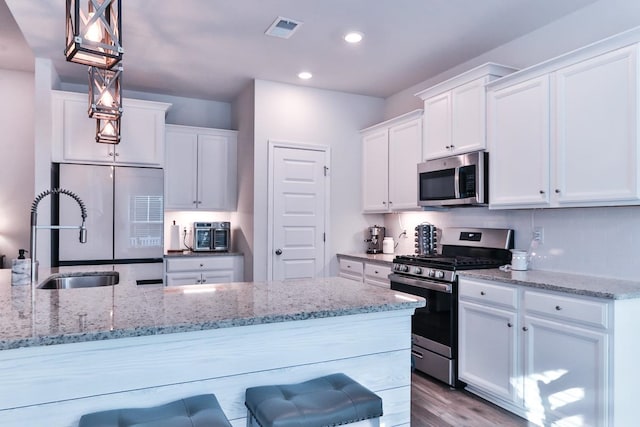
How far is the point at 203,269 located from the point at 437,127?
2780 mm

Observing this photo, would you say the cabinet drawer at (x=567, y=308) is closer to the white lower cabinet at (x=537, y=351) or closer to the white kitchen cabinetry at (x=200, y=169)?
the white lower cabinet at (x=537, y=351)

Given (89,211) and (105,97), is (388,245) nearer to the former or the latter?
(89,211)

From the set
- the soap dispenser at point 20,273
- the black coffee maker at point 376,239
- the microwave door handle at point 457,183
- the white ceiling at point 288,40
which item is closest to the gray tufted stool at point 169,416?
the soap dispenser at point 20,273

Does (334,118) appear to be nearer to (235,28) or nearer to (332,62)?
(332,62)

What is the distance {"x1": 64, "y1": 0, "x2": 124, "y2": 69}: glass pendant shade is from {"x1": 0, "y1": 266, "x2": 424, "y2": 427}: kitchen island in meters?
0.92

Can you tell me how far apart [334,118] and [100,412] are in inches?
157

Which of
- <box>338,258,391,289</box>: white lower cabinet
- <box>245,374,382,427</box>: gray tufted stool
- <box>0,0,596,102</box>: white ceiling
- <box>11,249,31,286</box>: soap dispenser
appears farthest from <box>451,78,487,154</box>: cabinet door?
<box>11,249,31,286</box>: soap dispenser

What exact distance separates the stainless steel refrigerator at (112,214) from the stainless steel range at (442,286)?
2438mm

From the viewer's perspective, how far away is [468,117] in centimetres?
333

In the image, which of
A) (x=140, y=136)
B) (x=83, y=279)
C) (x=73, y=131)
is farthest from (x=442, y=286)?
(x=73, y=131)

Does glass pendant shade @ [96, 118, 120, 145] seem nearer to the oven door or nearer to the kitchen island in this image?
the kitchen island

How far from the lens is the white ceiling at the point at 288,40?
9.41 feet

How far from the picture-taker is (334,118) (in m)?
4.76

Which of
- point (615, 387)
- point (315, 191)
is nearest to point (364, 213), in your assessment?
point (315, 191)
